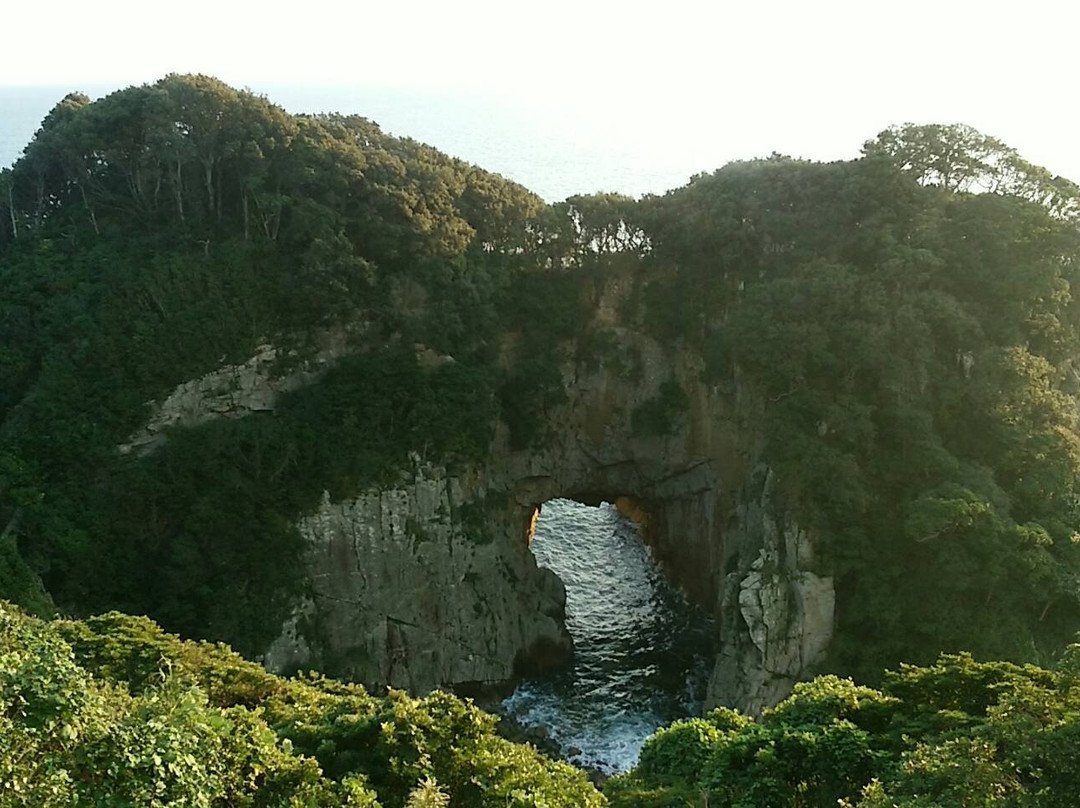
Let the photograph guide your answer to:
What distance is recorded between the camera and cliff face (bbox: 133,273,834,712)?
26.9 meters

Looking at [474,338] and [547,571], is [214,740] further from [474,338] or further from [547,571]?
[547,571]

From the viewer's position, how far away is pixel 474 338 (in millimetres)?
32781

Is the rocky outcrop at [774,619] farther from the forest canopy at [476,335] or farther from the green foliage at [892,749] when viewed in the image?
the green foliage at [892,749]

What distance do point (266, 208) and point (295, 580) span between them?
46.8 feet

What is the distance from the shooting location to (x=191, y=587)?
87.3 feet

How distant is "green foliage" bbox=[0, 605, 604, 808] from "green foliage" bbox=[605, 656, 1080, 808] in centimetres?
274

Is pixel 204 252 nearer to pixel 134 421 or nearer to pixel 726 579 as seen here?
pixel 134 421

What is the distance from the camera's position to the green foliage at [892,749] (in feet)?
34.0

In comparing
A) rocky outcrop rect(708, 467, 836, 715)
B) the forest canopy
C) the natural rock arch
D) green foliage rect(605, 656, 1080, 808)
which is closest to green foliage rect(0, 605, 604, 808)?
green foliage rect(605, 656, 1080, 808)

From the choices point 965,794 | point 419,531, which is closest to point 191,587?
point 419,531

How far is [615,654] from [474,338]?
1459 centimetres

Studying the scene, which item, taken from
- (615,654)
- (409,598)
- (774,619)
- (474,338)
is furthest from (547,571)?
(774,619)

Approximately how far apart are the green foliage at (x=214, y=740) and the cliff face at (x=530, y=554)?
10676mm

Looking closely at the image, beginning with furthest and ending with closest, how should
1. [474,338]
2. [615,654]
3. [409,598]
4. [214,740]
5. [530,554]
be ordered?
[530,554]
[615,654]
[474,338]
[409,598]
[214,740]
